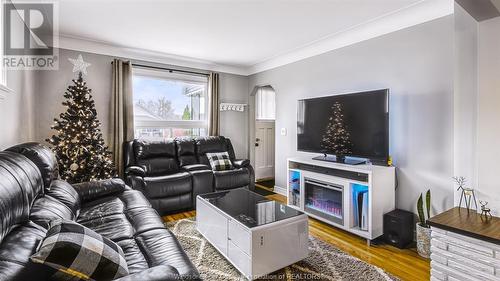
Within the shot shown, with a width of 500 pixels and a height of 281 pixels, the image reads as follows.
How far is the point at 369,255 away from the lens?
7.84 feet

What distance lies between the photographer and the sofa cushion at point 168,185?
3332 millimetres

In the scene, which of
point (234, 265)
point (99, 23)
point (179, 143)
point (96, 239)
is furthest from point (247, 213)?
point (99, 23)

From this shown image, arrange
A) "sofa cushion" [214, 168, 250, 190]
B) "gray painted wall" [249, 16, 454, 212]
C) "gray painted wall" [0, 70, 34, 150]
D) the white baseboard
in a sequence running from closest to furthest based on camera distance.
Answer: "gray painted wall" [0, 70, 34, 150], "gray painted wall" [249, 16, 454, 212], "sofa cushion" [214, 168, 250, 190], the white baseboard

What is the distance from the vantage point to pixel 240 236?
6.46 ft

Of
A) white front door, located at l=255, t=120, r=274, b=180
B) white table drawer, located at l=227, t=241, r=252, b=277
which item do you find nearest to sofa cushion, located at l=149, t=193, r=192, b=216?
white table drawer, located at l=227, t=241, r=252, b=277

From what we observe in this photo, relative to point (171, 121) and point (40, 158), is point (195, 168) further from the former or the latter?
point (40, 158)

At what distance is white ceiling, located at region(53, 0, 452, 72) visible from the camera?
2574 mm

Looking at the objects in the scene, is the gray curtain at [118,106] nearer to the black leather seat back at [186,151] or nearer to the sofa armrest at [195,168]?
the black leather seat back at [186,151]

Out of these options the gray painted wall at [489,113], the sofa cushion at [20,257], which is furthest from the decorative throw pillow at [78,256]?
the gray painted wall at [489,113]

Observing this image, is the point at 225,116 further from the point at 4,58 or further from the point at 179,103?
the point at 4,58

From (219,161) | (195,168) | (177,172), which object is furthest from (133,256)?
(219,161)

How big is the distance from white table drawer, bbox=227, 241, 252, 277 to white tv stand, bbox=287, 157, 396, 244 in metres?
1.43

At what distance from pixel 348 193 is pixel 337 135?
0.78 metres

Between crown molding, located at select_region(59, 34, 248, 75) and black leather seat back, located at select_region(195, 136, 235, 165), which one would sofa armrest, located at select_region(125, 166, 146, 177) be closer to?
black leather seat back, located at select_region(195, 136, 235, 165)
